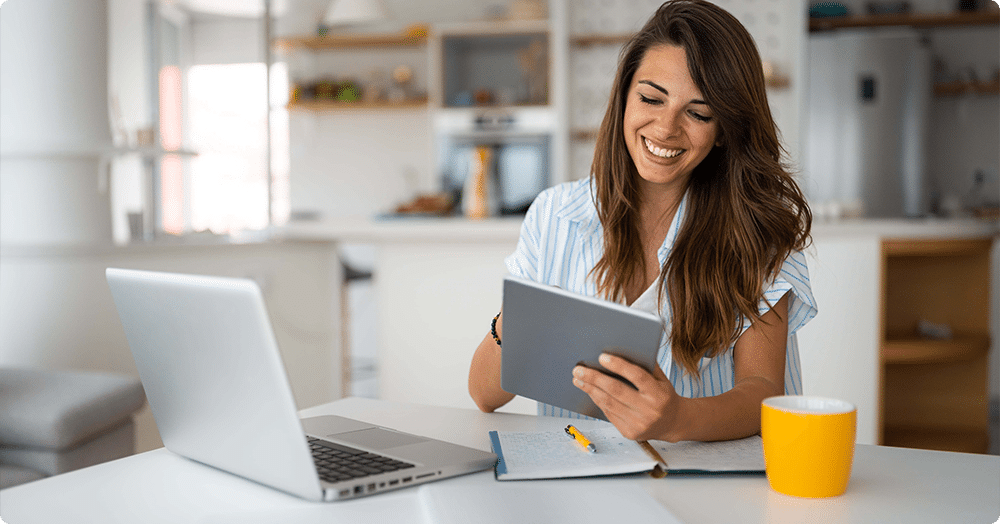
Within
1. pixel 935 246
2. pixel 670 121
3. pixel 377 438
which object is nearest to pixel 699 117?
pixel 670 121

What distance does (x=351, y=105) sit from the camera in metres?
5.57

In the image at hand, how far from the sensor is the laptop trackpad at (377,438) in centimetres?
88

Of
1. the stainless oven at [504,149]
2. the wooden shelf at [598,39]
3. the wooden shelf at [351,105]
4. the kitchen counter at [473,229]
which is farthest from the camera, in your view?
the wooden shelf at [351,105]

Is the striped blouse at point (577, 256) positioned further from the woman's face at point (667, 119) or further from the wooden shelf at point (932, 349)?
the wooden shelf at point (932, 349)

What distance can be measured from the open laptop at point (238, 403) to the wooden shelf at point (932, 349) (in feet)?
7.35

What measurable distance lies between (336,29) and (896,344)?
427cm

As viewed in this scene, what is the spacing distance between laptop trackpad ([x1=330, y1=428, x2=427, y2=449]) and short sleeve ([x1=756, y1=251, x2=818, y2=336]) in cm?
51

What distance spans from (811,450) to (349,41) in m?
5.29

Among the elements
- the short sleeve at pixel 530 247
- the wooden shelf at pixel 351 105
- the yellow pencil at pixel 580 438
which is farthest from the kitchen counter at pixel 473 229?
the wooden shelf at pixel 351 105

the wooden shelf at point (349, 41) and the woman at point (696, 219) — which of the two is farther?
the wooden shelf at point (349, 41)

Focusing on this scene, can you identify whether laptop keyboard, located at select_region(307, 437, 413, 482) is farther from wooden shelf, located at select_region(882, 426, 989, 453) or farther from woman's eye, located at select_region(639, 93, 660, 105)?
wooden shelf, located at select_region(882, 426, 989, 453)

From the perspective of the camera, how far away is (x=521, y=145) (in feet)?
16.8

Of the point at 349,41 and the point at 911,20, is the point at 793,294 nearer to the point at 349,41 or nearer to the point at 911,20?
the point at 911,20

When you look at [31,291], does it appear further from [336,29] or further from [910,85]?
[910,85]
